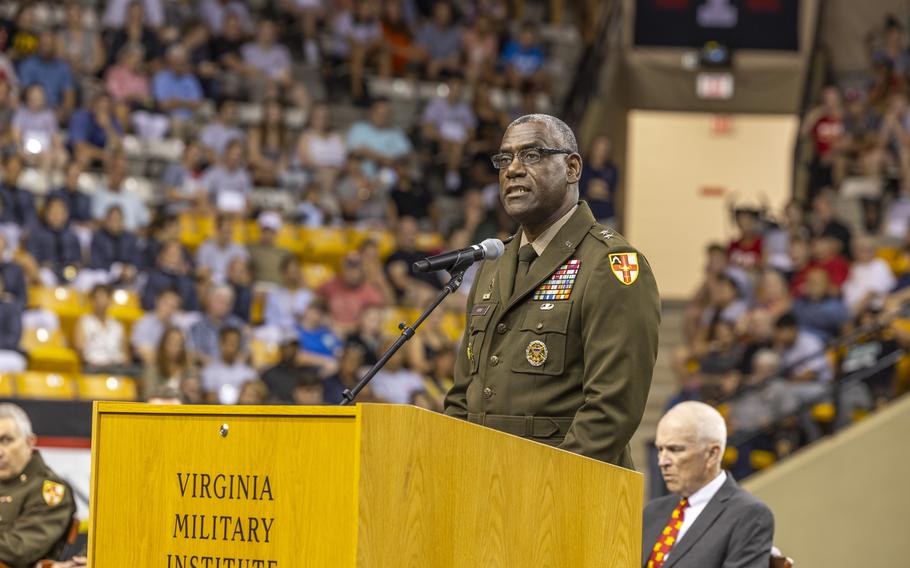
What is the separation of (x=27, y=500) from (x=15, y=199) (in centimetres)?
659

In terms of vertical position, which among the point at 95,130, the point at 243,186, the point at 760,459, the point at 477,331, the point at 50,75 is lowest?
the point at 760,459

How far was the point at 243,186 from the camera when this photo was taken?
13.3m

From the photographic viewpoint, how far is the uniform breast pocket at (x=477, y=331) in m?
3.91

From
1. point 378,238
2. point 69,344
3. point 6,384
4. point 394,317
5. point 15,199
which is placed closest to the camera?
point 6,384

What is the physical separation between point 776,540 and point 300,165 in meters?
6.21

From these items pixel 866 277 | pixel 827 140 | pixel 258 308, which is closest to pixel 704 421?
pixel 866 277

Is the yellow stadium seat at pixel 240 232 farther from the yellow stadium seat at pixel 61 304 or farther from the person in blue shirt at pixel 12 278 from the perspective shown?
the person in blue shirt at pixel 12 278

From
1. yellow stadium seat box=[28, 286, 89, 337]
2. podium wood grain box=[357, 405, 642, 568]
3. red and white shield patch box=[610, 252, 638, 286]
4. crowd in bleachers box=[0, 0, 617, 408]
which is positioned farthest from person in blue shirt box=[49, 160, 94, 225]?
podium wood grain box=[357, 405, 642, 568]

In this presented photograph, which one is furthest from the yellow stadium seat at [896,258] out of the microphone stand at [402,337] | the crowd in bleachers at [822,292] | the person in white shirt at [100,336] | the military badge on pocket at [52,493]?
the microphone stand at [402,337]

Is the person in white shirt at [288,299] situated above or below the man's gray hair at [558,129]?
below

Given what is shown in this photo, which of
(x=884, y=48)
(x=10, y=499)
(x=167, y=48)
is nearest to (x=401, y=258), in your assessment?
(x=167, y=48)

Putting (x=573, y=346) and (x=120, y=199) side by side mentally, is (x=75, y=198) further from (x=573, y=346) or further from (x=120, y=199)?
(x=573, y=346)

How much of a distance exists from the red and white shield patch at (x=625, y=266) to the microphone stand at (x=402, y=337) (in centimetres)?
36

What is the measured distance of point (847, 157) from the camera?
14617 millimetres
